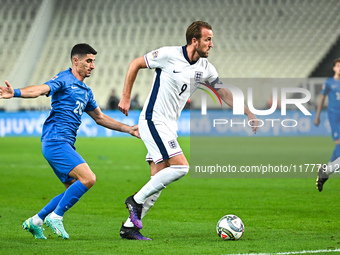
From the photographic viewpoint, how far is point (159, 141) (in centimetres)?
663

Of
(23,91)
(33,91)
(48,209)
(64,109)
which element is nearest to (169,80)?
(64,109)

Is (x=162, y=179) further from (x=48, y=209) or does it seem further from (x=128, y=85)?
(x=48, y=209)

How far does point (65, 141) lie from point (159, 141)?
3.33ft

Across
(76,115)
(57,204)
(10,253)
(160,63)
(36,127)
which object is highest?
(36,127)

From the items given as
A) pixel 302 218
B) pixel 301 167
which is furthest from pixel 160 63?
pixel 301 167

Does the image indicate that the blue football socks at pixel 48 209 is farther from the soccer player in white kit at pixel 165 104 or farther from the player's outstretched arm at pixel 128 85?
the player's outstretched arm at pixel 128 85

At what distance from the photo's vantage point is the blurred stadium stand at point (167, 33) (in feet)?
111

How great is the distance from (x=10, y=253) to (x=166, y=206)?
4068 millimetres

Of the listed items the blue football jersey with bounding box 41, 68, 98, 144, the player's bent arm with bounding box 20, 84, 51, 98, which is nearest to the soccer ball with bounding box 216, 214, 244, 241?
the blue football jersey with bounding box 41, 68, 98, 144

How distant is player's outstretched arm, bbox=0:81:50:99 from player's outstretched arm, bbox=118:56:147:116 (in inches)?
30.1

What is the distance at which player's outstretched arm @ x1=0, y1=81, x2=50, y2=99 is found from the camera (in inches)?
233

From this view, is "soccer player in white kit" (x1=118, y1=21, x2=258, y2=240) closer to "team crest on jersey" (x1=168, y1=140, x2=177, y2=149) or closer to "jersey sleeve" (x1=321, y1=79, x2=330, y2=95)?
"team crest on jersey" (x1=168, y1=140, x2=177, y2=149)

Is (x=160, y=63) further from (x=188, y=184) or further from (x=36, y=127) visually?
(x=36, y=127)

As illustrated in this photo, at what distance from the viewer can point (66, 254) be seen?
5.80m
